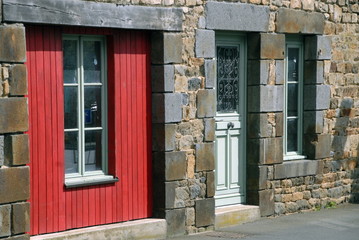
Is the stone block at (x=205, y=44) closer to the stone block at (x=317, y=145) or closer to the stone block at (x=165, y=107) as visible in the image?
the stone block at (x=165, y=107)

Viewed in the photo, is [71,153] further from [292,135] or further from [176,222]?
[292,135]

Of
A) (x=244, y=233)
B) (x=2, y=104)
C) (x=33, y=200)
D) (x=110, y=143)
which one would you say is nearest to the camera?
(x=2, y=104)

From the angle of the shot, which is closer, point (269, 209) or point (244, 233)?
point (244, 233)

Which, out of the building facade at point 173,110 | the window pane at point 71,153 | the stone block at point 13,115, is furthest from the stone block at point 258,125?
the stone block at point 13,115

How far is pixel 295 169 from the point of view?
11844mm

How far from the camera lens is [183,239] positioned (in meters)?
9.86

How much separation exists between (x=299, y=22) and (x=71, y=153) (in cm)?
431

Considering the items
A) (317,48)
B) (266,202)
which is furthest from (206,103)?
(317,48)

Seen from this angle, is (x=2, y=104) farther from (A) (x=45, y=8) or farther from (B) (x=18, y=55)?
(A) (x=45, y=8)

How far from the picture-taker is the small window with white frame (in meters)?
12.0

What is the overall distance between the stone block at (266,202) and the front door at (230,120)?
0.28 meters

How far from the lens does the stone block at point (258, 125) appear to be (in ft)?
36.7

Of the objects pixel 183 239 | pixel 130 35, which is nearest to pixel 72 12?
pixel 130 35

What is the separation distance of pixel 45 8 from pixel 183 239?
11.0ft
